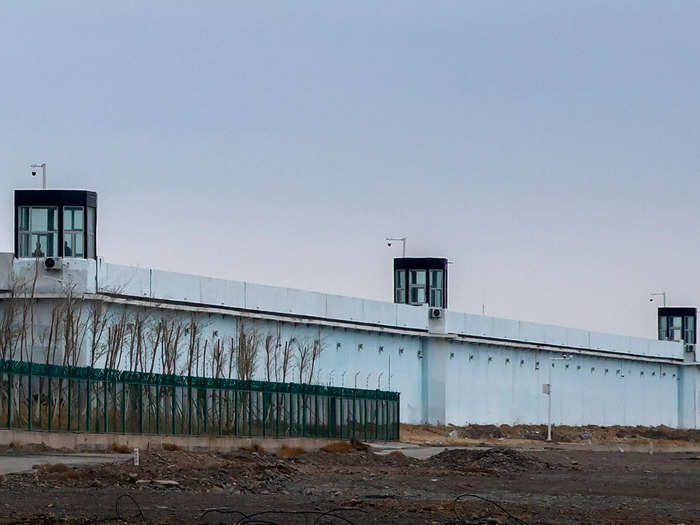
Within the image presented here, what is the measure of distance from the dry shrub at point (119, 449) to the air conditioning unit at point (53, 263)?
12294mm

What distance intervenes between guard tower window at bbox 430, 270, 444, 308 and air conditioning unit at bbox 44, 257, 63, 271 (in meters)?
32.1

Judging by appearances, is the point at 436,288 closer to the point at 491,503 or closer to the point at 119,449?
the point at 119,449

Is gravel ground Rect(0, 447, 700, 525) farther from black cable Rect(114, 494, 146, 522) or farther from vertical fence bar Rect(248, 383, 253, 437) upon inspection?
vertical fence bar Rect(248, 383, 253, 437)

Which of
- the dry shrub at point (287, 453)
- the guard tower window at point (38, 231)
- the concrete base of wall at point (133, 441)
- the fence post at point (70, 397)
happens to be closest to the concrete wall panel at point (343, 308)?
the concrete base of wall at point (133, 441)

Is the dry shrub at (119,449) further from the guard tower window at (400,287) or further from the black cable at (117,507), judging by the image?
the guard tower window at (400,287)

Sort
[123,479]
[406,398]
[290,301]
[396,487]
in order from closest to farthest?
1. [123,479]
2. [396,487]
3. [290,301]
4. [406,398]

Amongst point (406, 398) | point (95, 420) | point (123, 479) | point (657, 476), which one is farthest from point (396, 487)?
point (406, 398)

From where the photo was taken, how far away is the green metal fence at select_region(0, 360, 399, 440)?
4606 cm

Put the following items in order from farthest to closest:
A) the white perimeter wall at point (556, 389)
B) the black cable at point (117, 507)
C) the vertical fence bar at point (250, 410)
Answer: the white perimeter wall at point (556, 389) < the vertical fence bar at point (250, 410) < the black cable at point (117, 507)

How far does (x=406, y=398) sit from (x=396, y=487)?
1804 inches

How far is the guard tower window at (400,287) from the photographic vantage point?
86.8 meters

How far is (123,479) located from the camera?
100 ft

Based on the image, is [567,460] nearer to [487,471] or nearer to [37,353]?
[487,471]

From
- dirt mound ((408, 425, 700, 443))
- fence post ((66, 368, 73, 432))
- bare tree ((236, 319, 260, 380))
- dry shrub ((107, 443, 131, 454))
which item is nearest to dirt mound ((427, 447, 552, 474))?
dry shrub ((107, 443, 131, 454))
